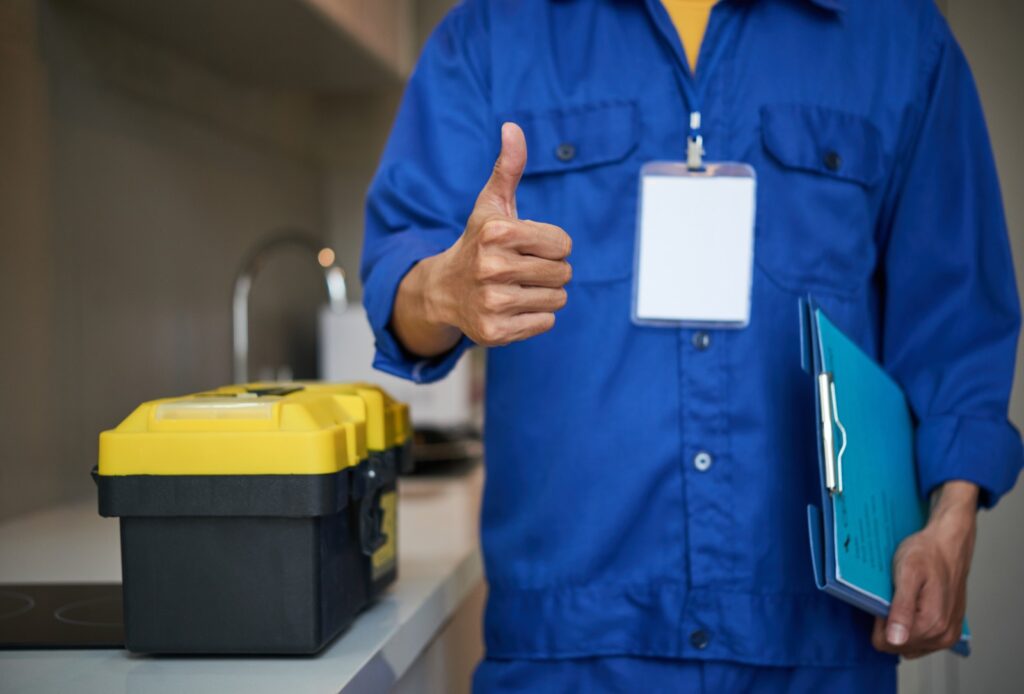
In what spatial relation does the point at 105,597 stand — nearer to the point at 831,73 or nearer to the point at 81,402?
the point at 81,402

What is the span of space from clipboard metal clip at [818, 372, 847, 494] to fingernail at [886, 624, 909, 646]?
0.52ft

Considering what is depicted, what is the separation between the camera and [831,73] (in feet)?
3.33

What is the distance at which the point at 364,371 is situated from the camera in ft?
7.16

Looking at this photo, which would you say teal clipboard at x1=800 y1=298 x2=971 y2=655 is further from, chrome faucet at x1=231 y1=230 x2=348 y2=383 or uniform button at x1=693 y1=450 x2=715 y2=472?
chrome faucet at x1=231 y1=230 x2=348 y2=383

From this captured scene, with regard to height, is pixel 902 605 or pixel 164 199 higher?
pixel 164 199

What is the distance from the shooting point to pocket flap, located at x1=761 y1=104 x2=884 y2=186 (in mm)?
980

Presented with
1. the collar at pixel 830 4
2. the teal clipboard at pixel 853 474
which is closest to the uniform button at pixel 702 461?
the teal clipboard at pixel 853 474

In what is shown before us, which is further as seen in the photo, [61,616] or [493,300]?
[61,616]

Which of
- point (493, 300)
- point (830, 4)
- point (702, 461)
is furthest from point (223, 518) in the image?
point (830, 4)

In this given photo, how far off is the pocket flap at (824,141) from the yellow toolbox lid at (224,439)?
49cm

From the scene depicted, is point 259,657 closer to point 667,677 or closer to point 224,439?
point 224,439

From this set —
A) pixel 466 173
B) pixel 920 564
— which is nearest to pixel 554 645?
pixel 920 564

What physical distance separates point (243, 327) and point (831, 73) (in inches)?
47.4

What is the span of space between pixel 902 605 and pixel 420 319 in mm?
484
